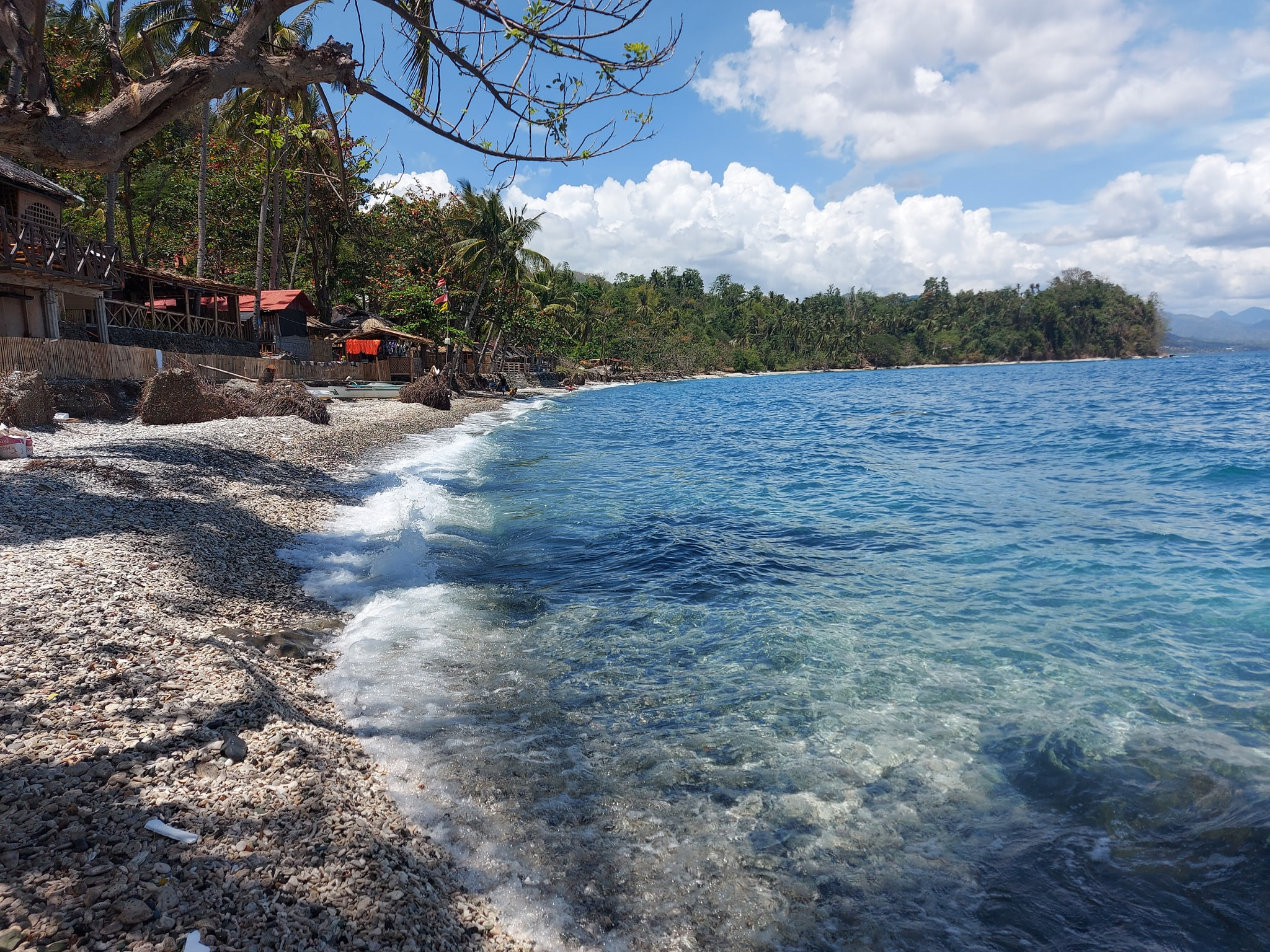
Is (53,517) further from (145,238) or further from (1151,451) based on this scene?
(145,238)

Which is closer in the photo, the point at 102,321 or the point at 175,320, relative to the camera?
the point at 102,321

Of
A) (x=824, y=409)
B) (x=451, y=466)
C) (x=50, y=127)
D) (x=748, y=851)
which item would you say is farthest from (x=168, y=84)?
(x=824, y=409)

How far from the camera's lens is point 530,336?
6094cm

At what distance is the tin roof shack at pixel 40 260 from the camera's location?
18.6 meters

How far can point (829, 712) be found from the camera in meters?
5.22

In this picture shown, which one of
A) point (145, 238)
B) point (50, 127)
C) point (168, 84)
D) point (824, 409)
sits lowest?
point (824, 409)

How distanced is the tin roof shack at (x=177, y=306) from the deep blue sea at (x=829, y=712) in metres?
20.7

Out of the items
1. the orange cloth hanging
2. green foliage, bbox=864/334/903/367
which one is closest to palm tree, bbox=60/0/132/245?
the orange cloth hanging

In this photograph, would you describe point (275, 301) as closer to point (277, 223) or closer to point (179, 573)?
point (277, 223)

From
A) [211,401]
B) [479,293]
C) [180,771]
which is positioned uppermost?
[479,293]

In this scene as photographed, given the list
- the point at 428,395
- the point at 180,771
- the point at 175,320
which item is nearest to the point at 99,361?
the point at 175,320

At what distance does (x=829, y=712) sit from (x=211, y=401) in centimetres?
1726

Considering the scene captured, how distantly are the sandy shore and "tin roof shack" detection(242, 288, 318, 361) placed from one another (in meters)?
29.9

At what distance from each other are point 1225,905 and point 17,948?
4.88 m
